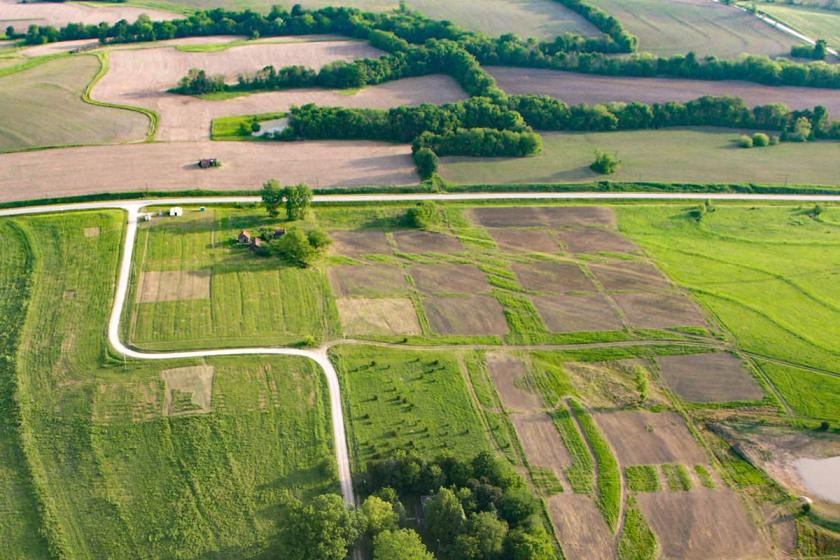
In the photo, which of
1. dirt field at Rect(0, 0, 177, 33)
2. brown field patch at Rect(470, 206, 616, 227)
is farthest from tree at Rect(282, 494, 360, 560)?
dirt field at Rect(0, 0, 177, 33)

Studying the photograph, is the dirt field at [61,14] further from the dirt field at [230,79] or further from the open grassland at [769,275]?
the open grassland at [769,275]

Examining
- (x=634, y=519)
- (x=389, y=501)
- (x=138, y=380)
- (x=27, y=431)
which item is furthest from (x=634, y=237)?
(x=27, y=431)

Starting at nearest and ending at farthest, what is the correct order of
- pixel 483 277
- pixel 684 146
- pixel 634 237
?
pixel 483 277 < pixel 634 237 < pixel 684 146

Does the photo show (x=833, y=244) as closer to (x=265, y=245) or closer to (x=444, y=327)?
(x=444, y=327)

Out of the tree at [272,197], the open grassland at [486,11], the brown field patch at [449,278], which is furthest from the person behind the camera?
the open grassland at [486,11]

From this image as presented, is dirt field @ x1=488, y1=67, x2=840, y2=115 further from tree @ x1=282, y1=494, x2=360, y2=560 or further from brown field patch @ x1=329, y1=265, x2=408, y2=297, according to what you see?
tree @ x1=282, y1=494, x2=360, y2=560

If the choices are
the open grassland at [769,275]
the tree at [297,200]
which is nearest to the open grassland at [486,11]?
the open grassland at [769,275]
